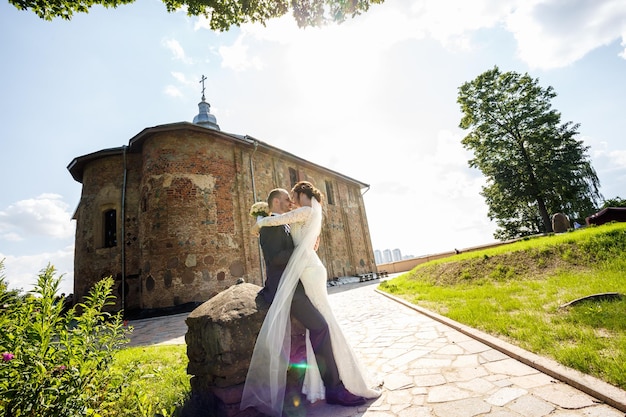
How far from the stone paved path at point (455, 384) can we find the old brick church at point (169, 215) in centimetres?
890

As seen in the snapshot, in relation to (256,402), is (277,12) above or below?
above

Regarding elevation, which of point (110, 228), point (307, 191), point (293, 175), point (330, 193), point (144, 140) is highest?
point (144, 140)

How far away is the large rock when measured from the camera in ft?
8.68

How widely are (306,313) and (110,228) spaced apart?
47.4 feet

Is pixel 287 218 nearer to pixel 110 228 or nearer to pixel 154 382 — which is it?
pixel 154 382

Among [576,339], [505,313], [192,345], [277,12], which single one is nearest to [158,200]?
[277,12]

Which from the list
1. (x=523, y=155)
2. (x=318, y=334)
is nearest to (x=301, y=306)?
(x=318, y=334)

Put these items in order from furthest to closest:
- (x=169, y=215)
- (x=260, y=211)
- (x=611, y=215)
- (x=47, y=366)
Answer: (x=611, y=215) → (x=169, y=215) → (x=260, y=211) → (x=47, y=366)

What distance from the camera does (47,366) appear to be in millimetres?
1832

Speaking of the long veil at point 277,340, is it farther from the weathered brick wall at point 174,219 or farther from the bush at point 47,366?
the weathered brick wall at point 174,219

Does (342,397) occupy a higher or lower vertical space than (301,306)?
lower

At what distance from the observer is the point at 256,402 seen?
8.39ft

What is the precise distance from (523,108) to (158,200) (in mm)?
27294

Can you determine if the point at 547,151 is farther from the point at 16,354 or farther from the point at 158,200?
the point at 16,354
